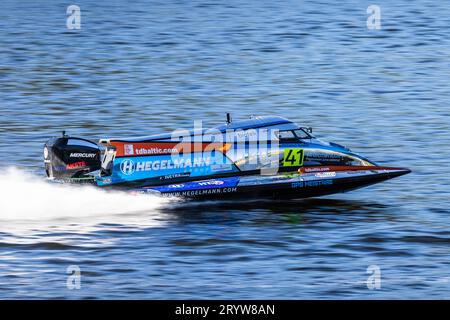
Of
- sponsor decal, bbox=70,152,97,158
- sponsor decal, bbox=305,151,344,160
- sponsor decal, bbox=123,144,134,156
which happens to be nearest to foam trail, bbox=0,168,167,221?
sponsor decal, bbox=70,152,97,158

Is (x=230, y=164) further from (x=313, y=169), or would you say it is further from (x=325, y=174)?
(x=325, y=174)

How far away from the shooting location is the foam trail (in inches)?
837

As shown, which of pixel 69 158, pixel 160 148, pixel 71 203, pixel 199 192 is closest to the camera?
pixel 160 148

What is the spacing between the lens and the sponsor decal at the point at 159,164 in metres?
21.5

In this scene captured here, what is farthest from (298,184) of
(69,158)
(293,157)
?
(69,158)

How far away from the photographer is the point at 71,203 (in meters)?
21.7

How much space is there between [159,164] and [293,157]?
2.70 meters

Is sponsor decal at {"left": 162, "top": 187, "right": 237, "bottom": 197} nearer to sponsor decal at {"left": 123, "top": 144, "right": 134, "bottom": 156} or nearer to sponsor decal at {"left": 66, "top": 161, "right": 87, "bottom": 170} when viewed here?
sponsor decal at {"left": 123, "top": 144, "right": 134, "bottom": 156}

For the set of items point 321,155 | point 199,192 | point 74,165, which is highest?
point 321,155

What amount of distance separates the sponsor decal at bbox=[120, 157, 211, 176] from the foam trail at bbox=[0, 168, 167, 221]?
0.53 meters

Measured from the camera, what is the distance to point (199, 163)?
70.5 feet

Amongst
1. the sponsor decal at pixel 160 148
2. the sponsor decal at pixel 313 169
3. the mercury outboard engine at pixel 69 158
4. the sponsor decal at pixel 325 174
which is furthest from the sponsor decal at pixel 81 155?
the sponsor decal at pixel 325 174

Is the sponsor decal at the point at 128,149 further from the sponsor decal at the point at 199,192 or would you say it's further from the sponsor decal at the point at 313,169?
the sponsor decal at the point at 313,169
